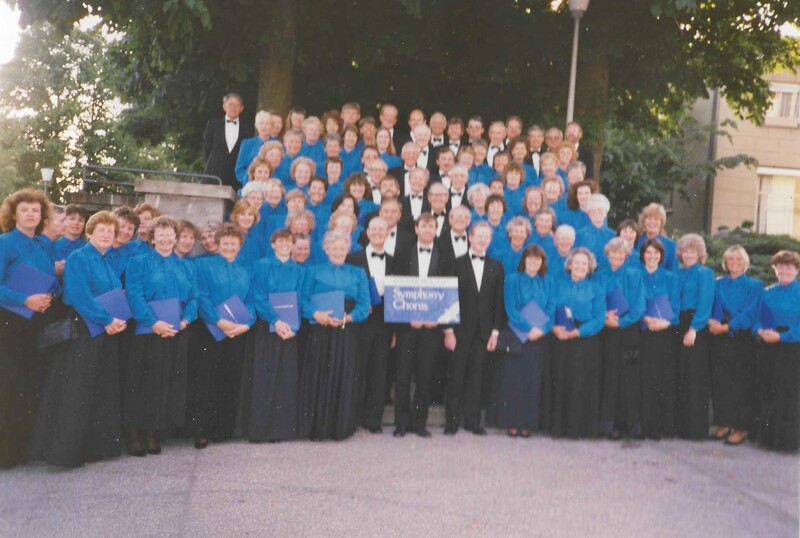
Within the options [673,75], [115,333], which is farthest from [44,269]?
[673,75]

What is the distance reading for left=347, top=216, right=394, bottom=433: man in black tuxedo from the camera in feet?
23.3

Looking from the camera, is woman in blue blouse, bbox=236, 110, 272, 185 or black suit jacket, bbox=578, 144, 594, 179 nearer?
woman in blue blouse, bbox=236, 110, 272, 185

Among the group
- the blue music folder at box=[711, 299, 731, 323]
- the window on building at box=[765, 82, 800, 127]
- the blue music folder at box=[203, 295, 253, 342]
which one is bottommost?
the blue music folder at box=[203, 295, 253, 342]

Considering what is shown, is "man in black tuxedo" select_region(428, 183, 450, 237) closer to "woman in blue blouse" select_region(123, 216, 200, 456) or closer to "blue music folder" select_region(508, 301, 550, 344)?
"blue music folder" select_region(508, 301, 550, 344)

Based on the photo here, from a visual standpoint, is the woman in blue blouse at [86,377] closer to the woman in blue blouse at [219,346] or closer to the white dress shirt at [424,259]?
the woman in blue blouse at [219,346]

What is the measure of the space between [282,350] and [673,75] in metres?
A: 9.04

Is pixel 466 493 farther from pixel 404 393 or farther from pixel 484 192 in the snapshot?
pixel 484 192

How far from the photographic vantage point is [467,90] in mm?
13234

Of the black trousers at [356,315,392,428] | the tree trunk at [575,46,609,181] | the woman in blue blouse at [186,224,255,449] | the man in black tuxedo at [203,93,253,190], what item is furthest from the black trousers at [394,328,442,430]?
the tree trunk at [575,46,609,181]

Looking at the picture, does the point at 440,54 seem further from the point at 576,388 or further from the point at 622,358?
the point at 576,388

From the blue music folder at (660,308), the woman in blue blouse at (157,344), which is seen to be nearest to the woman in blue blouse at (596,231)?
the blue music folder at (660,308)

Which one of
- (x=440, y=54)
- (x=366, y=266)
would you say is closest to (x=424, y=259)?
(x=366, y=266)

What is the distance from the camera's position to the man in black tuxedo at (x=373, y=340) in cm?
711

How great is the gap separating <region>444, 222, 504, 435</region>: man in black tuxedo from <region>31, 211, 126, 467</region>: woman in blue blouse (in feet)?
9.83
